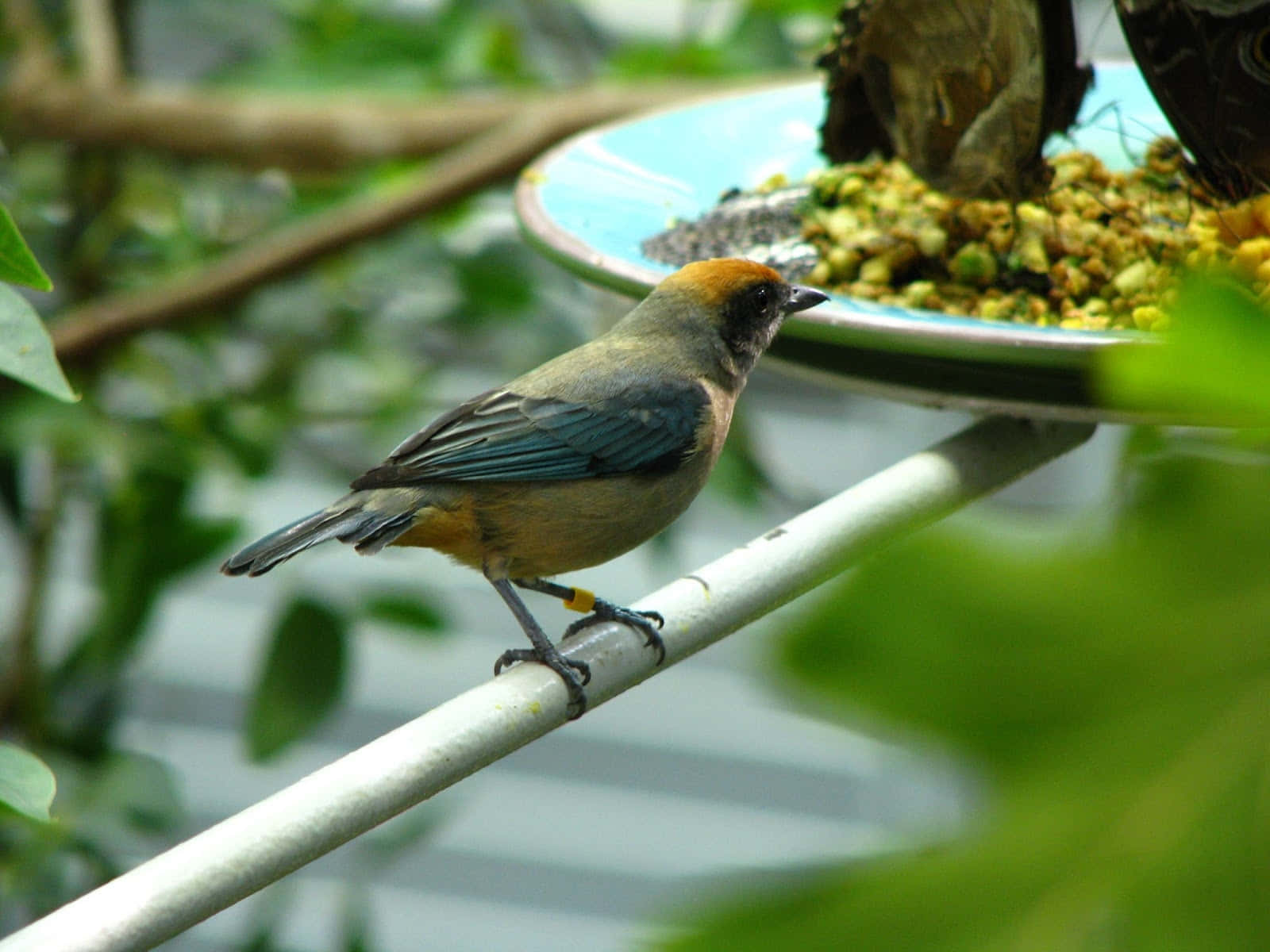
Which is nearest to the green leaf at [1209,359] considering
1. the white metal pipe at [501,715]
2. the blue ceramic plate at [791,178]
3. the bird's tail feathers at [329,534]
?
the white metal pipe at [501,715]

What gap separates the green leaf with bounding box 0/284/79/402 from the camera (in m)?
0.76

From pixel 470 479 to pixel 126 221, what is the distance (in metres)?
1.74

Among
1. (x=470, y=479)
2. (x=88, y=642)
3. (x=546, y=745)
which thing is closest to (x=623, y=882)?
(x=546, y=745)

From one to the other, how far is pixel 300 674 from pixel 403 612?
0.27 m

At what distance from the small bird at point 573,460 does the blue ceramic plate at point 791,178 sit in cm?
8

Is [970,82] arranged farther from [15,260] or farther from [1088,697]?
[1088,697]

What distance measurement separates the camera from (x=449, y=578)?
458cm

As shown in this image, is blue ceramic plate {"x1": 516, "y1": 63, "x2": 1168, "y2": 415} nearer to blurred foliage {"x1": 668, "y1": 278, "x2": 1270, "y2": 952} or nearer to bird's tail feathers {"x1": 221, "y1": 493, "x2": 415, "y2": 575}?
bird's tail feathers {"x1": 221, "y1": 493, "x2": 415, "y2": 575}

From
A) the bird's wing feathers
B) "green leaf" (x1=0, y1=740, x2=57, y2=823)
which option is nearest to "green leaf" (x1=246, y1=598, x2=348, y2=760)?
the bird's wing feathers

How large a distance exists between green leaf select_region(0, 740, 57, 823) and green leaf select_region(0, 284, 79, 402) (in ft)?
0.64

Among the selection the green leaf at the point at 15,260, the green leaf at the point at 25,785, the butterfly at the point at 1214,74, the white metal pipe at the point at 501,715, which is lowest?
the white metal pipe at the point at 501,715

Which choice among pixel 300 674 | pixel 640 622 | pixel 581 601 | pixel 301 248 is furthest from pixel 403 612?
pixel 640 622

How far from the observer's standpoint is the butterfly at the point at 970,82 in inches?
50.6

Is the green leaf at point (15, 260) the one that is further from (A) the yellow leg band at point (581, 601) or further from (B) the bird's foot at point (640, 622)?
(A) the yellow leg band at point (581, 601)
